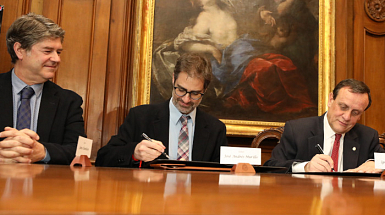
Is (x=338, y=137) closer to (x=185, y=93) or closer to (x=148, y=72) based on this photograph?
(x=185, y=93)

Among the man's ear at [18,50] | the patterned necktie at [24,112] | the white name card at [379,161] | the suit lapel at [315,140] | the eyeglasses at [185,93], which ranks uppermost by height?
the man's ear at [18,50]

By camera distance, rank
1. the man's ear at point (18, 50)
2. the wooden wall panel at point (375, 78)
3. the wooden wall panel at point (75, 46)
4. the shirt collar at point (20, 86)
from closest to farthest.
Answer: the shirt collar at point (20, 86) → the man's ear at point (18, 50) → the wooden wall panel at point (75, 46) → the wooden wall panel at point (375, 78)

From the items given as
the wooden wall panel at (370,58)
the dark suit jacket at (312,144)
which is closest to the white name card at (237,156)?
the dark suit jacket at (312,144)

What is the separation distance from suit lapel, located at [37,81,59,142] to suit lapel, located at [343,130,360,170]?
6.68 ft

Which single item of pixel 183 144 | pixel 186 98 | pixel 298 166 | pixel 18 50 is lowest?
pixel 298 166

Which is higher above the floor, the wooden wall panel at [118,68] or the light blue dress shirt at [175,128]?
the wooden wall panel at [118,68]

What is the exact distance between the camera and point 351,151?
263 centimetres

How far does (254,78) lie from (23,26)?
2489mm

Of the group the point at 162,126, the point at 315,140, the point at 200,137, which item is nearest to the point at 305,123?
the point at 315,140

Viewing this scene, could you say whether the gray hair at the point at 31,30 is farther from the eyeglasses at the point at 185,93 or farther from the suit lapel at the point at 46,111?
the eyeglasses at the point at 185,93

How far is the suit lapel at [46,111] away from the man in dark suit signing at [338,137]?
4.93 feet

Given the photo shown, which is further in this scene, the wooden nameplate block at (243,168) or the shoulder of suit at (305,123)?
the shoulder of suit at (305,123)

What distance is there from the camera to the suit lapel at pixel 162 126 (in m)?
2.56

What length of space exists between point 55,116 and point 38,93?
20 cm
